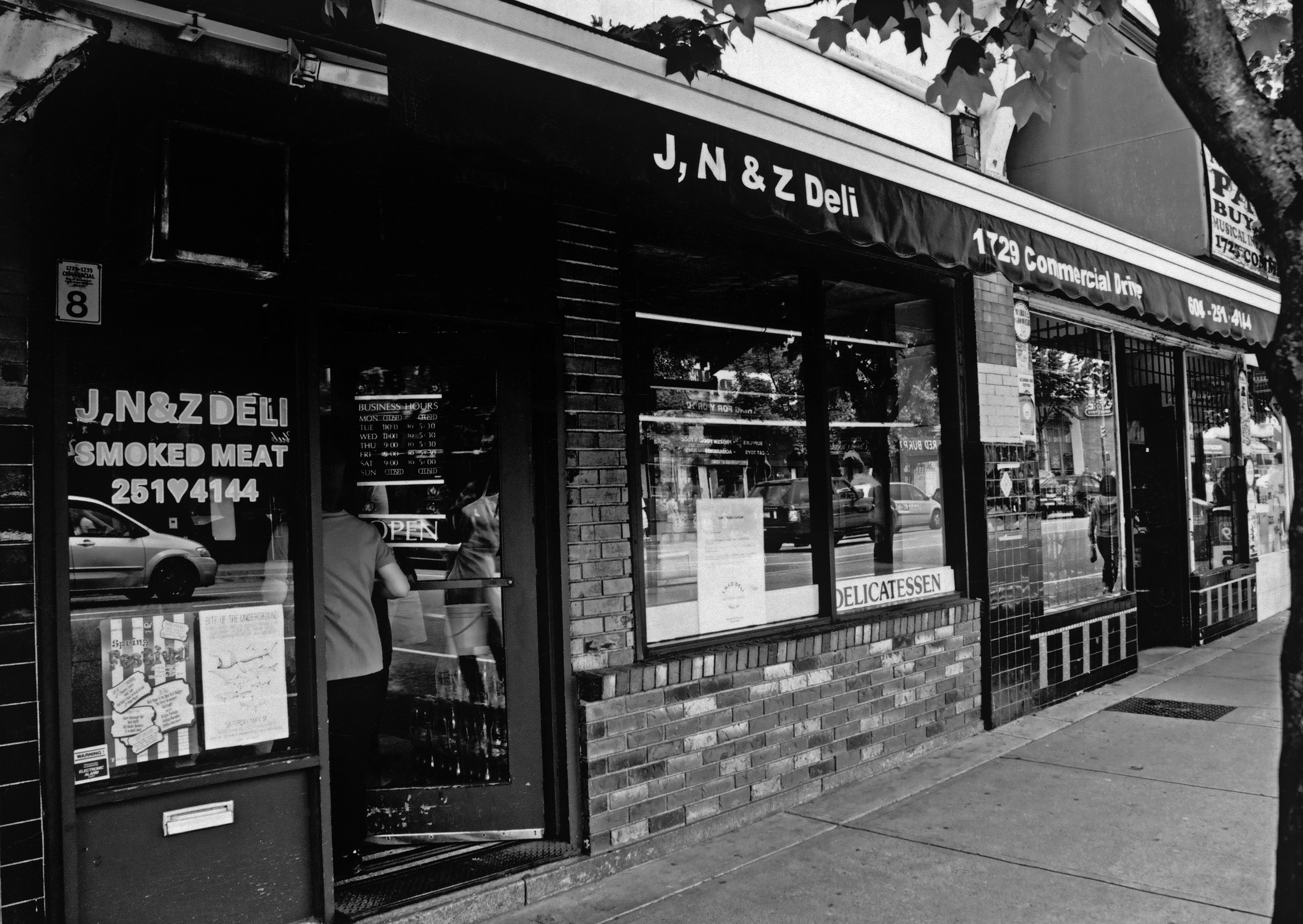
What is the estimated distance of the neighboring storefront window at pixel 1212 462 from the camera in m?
9.92

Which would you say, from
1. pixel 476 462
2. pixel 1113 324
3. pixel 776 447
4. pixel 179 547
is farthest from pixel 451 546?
pixel 1113 324

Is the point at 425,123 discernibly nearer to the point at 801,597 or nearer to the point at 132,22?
the point at 132,22

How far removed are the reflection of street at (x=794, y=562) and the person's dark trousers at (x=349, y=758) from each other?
1.44m

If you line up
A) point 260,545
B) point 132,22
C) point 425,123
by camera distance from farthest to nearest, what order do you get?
point 260,545, point 425,123, point 132,22

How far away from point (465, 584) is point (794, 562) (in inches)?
80.4

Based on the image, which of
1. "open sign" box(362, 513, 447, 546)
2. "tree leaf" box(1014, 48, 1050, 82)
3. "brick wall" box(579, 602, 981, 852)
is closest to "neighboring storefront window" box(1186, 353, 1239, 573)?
"brick wall" box(579, 602, 981, 852)

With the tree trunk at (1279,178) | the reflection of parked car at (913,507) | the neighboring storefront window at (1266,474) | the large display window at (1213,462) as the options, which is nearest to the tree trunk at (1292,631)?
the tree trunk at (1279,178)

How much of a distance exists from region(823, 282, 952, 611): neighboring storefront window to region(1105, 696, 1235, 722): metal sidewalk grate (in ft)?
5.99

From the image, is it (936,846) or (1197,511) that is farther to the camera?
(1197,511)

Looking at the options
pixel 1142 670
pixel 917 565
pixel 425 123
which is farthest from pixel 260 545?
pixel 1142 670

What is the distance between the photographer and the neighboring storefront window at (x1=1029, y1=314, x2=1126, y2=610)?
773cm

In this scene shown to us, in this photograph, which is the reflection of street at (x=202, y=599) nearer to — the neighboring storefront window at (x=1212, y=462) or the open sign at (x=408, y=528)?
the open sign at (x=408, y=528)

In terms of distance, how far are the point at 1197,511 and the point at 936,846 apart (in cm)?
698

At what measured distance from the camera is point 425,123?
124 inches
